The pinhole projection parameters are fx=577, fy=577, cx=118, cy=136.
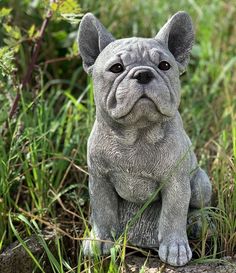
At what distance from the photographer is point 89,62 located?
2.43 m

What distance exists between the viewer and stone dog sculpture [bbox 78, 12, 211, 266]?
2186mm

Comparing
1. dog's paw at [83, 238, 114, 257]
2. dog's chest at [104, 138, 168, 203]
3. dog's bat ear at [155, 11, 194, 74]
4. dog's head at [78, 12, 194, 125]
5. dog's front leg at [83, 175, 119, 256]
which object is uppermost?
dog's bat ear at [155, 11, 194, 74]

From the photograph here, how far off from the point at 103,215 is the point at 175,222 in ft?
1.04

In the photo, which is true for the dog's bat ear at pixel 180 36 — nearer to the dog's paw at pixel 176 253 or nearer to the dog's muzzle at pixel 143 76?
the dog's muzzle at pixel 143 76

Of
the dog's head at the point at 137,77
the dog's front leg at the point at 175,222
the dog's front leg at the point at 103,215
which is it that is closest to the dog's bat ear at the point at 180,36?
the dog's head at the point at 137,77

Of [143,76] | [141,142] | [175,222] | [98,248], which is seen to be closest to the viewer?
[143,76]

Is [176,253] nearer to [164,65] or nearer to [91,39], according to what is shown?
[164,65]

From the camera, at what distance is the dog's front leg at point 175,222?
2.37m

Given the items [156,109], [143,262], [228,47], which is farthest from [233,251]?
[228,47]

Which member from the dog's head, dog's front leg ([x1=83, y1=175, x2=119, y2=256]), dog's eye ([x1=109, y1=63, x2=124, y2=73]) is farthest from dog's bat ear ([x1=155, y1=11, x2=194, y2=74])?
dog's front leg ([x1=83, y1=175, x2=119, y2=256])

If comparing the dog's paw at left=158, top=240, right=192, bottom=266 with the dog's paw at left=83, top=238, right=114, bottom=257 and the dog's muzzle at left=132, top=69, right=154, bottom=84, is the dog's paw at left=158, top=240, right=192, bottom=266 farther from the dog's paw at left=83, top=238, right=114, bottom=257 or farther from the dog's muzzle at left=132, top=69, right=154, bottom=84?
the dog's muzzle at left=132, top=69, right=154, bottom=84

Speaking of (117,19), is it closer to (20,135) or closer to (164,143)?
(20,135)

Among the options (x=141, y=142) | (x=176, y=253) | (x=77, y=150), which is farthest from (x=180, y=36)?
(x=77, y=150)

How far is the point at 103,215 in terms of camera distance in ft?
8.20
